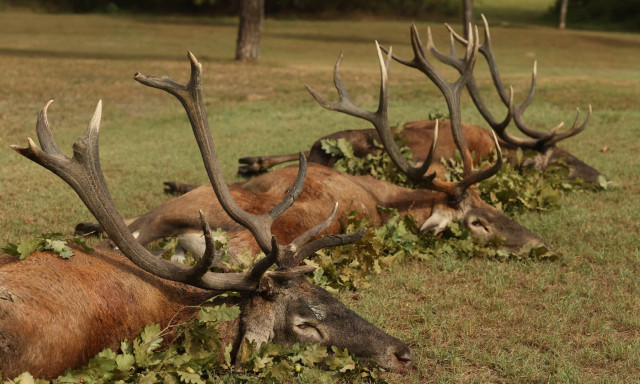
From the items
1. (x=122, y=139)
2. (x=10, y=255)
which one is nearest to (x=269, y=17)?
(x=122, y=139)

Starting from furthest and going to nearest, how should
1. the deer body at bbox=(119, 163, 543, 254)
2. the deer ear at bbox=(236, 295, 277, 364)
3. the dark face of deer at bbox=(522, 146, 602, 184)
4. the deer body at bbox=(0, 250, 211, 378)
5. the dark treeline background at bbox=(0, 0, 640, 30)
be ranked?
the dark treeline background at bbox=(0, 0, 640, 30) → the dark face of deer at bbox=(522, 146, 602, 184) → the deer body at bbox=(119, 163, 543, 254) → the deer ear at bbox=(236, 295, 277, 364) → the deer body at bbox=(0, 250, 211, 378)

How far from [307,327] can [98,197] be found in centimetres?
138

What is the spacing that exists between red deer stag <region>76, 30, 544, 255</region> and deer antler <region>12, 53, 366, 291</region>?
3.86 feet

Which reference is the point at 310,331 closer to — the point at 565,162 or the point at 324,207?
the point at 324,207

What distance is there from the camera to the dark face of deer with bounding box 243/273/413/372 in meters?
4.09

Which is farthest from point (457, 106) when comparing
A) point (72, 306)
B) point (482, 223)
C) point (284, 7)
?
point (284, 7)

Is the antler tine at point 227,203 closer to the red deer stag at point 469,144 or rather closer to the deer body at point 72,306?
the deer body at point 72,306

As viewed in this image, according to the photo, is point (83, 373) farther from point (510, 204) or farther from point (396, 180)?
point (510, 204)

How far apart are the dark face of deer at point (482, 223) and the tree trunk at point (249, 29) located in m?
14.4

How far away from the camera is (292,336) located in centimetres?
412

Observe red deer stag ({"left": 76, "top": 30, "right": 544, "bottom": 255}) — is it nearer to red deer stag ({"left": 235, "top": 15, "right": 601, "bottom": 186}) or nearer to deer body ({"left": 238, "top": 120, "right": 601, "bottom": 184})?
deer body ({"left": 238, "top": 120, "right": 601, "bottom": 184})

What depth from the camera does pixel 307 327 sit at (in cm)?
414

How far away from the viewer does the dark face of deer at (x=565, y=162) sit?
361 inches

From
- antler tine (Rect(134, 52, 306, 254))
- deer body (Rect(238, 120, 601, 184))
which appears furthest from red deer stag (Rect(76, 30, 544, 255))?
deer body (Rect(238, 120, 601, 184))
